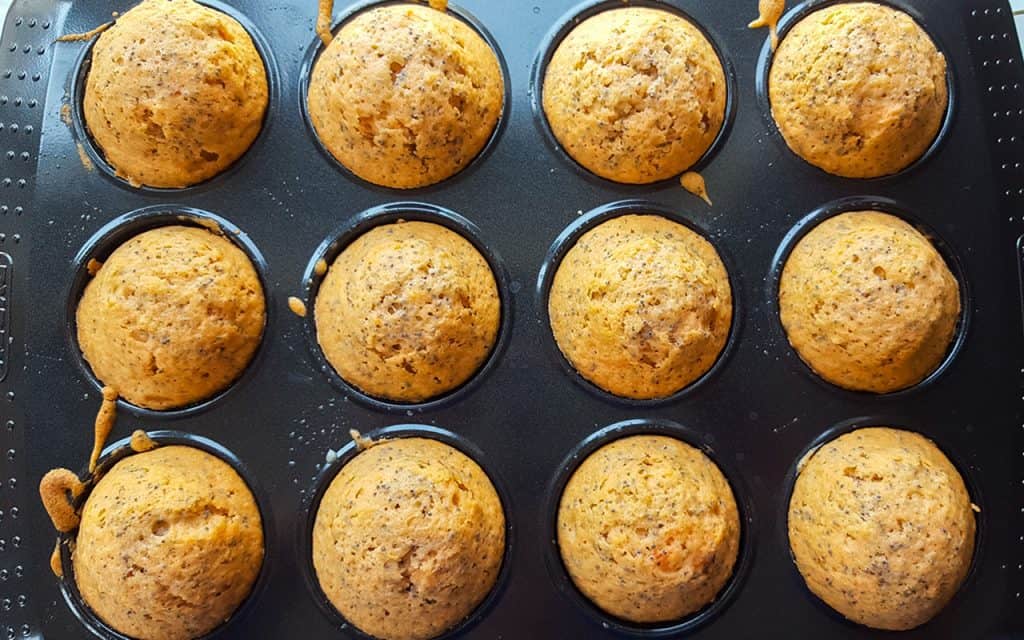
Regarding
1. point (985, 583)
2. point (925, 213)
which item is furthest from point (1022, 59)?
point (985, 583)

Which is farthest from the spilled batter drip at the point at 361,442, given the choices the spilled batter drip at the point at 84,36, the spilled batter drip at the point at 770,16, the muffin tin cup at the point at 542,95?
the spilled batter drip at the point at 770,16

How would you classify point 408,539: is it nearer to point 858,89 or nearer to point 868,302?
point 868,302

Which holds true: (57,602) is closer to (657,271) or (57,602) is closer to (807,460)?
(657,271)

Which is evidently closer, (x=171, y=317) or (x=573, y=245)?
(x=171, y=317)

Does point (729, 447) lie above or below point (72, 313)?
above

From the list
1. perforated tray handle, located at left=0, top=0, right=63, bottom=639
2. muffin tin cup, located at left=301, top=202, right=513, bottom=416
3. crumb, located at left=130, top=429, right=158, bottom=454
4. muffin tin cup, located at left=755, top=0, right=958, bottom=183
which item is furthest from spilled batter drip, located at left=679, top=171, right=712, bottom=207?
perforated tray handle, located at left=0, top=0, right=63, bottom=639

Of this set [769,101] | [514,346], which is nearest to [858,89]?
[769,101]

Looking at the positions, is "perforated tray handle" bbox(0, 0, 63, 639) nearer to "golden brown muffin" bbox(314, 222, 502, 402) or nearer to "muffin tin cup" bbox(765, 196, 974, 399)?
"golden brown muffin" bbox(314, 222, 502, 402)
